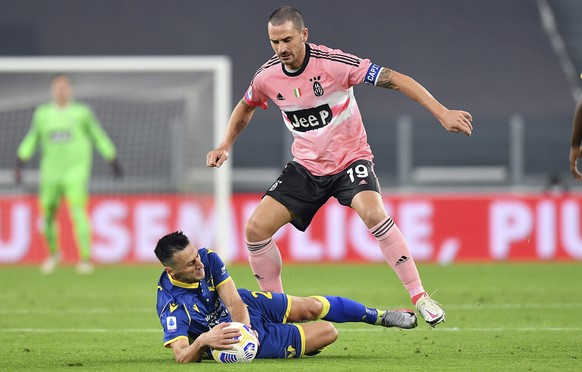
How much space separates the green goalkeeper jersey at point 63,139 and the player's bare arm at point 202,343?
868 cm

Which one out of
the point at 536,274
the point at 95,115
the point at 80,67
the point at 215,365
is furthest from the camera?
the point at 95,115

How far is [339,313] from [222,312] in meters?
0.74

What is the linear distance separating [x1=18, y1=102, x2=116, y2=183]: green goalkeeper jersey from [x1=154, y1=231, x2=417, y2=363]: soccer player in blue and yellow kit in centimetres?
828

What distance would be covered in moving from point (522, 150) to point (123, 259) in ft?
21.2

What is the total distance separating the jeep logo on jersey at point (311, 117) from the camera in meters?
7.93

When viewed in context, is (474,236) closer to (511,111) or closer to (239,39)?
(511,111)

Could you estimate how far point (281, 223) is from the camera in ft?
26.2

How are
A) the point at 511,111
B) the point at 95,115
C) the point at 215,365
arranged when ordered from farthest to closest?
1. the point at 511,111
2. the point at 95,115
3. the point at 215,365

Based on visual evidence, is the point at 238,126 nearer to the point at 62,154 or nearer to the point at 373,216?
the point at 373,216

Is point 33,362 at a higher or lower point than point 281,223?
lower

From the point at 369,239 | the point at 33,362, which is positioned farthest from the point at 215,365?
the point at 369,239

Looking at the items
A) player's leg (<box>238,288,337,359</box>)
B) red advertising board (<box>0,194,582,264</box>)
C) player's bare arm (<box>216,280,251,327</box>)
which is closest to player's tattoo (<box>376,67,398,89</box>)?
player's leg (<box>238,288,337,359</box>)

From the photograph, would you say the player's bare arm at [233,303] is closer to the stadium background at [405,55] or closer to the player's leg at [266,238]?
the player's leg at [266,238]

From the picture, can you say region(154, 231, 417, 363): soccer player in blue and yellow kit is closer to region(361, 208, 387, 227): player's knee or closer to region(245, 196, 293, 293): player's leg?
region(361, 208, 387, 227): player's knee
